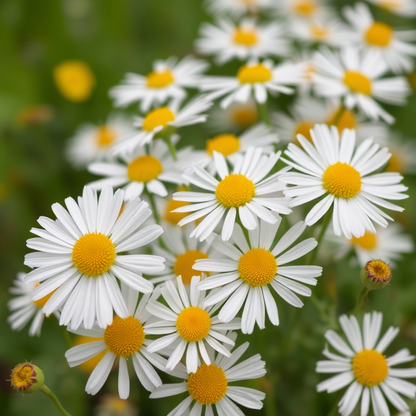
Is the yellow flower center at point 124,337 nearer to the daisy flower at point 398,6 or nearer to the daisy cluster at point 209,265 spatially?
the daisy cluster at point 209,265

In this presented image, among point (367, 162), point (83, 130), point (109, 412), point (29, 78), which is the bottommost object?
point (109, 412)

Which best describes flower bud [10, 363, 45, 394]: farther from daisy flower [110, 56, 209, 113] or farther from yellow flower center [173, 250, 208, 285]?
daisy flower [110, 56, 209, 113]

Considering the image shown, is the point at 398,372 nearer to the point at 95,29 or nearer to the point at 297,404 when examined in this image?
the point at 297,404

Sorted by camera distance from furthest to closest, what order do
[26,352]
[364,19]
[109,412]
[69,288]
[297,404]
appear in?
[364,19], [26,352], [109,412], [297,404], [69,288]

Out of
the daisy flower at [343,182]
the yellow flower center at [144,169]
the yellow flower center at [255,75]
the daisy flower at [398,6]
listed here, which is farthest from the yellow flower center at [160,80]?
the daisy flower at [398,6]

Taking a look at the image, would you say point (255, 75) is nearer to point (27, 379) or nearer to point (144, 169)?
point (144, 169)

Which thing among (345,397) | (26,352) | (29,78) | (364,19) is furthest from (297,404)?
(29,78)
